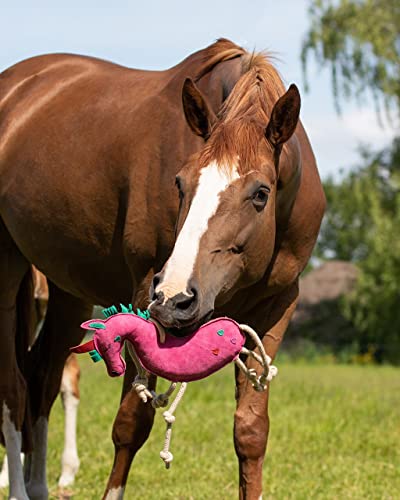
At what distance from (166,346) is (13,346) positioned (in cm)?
221

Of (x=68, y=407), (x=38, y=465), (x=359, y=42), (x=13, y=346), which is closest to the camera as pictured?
(x=13, y=346)

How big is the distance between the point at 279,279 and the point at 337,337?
26.6m

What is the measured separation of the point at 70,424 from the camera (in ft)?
21.8

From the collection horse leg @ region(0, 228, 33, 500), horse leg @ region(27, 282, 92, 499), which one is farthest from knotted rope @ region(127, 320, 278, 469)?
horse leg @ region(27, 282, 92, 499)

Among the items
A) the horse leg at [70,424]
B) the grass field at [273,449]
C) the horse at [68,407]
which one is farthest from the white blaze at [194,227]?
the horse leg at [70,424]

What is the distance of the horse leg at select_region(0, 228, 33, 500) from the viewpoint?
5.32 metres

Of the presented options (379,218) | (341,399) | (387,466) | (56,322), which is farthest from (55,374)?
(379,218)

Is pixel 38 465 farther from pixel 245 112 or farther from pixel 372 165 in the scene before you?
pixel 372 165

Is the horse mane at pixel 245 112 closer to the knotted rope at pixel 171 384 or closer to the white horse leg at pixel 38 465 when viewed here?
the knotted rope at pixel 171 384

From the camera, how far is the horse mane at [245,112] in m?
3.68

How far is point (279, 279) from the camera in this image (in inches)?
172

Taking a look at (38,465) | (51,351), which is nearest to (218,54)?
(51,351)

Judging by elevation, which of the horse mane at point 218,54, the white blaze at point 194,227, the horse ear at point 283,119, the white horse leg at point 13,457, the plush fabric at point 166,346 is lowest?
the white horse leg at point 13,457

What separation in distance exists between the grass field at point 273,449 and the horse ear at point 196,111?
234 centimetres
